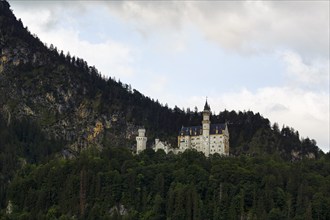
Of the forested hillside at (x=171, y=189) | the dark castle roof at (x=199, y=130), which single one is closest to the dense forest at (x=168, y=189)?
the forested hillside at (x=171, y=189)

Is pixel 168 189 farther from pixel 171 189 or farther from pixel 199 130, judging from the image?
pixel 199 130

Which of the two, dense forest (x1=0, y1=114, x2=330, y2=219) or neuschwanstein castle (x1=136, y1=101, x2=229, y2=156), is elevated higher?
neuschwanstein castle (x1=136, y1=101, x2=229, y2=156)

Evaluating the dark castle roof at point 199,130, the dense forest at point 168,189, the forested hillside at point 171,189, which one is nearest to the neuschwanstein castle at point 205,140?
the dark castle roof at point 199,130

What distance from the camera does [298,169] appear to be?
166125 mm

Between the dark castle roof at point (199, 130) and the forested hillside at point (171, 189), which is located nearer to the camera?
the forested hillside at point (171, 189)

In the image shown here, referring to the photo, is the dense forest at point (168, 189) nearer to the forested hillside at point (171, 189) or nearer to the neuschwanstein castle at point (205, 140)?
the forested hillside at point (171, 189)

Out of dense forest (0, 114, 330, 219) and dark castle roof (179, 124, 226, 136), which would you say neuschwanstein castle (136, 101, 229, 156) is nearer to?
dark castle roof (179, 124, 226, 136)

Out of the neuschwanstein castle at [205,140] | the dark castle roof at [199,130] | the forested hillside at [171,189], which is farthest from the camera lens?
the dark castle roof at [199,130]

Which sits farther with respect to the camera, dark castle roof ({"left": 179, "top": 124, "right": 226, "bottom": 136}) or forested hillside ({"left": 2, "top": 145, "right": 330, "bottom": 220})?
dark castle roof ({"left": 179, "top": 124, "right": 226, "bottom": 136})

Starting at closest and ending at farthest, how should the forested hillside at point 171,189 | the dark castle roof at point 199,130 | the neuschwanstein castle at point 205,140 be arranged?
the forested hillside at point 171,189 < the neuschwanstein castle at point 205,140 < the dark castle roof at point 199,130

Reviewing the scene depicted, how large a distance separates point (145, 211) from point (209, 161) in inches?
1035

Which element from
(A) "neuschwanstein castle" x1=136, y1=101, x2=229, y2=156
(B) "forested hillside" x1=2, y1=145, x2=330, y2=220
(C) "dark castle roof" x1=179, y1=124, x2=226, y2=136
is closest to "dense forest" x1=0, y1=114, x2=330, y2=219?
(B) "forested hillside" x1=2, y1=145, x2=330, y2=220

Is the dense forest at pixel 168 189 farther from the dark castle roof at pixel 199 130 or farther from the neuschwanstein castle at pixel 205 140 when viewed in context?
the dark castle roof at pixel 199 130

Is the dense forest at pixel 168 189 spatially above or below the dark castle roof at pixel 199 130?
below
